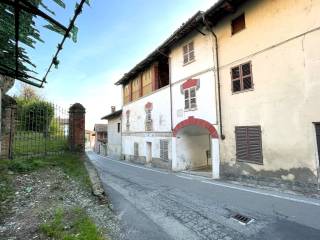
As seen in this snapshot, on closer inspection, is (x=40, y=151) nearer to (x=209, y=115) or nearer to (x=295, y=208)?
(x=209, y=115)

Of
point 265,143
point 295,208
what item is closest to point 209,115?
point 265,143

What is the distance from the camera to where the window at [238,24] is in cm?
1059

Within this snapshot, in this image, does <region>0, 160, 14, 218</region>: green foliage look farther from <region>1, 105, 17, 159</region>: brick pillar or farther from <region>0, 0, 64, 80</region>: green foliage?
<region>0, 0, 64, 80</region>: green foliage

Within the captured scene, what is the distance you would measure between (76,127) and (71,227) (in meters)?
5.97

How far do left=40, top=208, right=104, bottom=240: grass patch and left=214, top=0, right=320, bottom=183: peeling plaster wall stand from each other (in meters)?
7.17

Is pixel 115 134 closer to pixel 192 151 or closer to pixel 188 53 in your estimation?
pixel 192 151

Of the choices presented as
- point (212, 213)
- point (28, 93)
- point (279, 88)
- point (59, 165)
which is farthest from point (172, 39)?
point (28, 93)

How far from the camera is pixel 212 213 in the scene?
6262 millimetres

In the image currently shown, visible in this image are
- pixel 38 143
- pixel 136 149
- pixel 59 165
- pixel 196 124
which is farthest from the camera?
pixel 136 149

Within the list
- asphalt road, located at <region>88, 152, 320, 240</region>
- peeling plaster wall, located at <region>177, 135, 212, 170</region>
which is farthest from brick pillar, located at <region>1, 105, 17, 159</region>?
peeling plaster wall, located at <region>177, 135, 212, 170</region>

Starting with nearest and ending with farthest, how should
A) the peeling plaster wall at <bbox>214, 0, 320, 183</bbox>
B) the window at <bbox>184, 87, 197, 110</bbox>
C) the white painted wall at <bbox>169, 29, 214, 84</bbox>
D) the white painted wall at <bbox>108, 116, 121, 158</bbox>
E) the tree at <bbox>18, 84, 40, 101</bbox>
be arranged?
the peeling plaster wall at <bbox>214, 0, 320, 183</bbox> < the white painted wall at <bbox>169, 29, 214, 84</bbox> < the window at <bbox>184, 87, 197, 110</bbox> < the white painted wall at <bbox>108, 116, 121, 158</bbox> < the tree at <bbox>18, 84, 40, 101</bbox>

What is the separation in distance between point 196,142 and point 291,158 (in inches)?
306

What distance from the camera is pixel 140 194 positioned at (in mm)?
8297

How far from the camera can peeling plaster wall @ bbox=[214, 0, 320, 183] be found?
7945 millimetres
